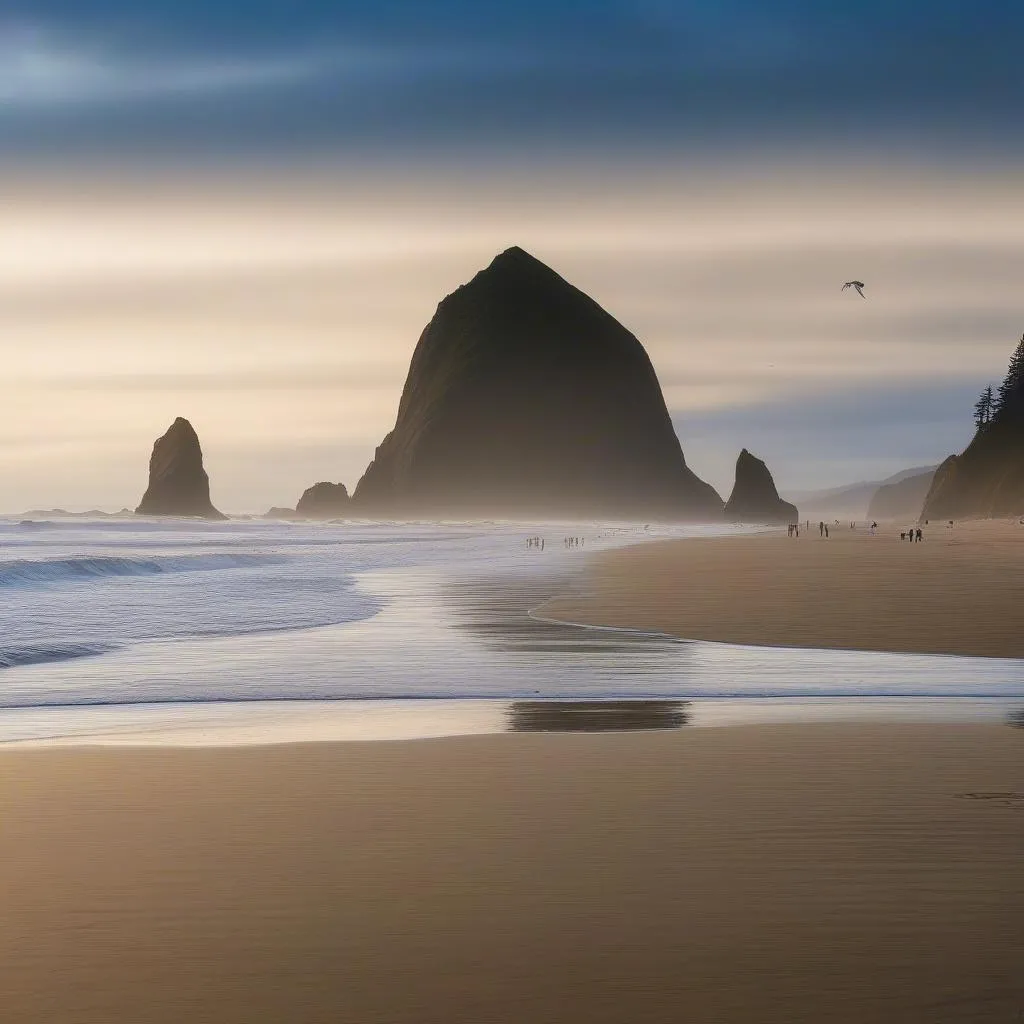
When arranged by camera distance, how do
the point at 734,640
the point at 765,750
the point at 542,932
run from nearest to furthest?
the point at 542,932
the point at 765,750
the point at 734,640

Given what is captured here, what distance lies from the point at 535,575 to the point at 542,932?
36365 millimetres

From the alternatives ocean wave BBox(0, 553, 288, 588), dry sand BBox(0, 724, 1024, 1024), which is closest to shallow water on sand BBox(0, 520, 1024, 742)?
dry sand BBox(0, 724, 1024, 1024)

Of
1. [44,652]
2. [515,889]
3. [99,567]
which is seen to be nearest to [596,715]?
[515,889]

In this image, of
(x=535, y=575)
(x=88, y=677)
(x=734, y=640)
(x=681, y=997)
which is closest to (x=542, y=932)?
(x=681, y=997)

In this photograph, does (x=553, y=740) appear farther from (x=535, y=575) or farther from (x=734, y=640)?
(x=535, y=575)

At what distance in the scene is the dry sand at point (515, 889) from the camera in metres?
5.10

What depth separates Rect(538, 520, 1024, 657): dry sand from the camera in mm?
21484

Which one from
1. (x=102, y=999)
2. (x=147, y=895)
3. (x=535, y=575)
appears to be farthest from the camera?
(x=535, y=575)

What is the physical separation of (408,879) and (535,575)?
35.5m

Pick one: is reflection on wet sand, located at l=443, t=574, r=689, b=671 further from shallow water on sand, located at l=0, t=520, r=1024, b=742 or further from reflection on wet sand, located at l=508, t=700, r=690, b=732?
reflection on wet sand, located at l=508, t=700, r=690, b=732

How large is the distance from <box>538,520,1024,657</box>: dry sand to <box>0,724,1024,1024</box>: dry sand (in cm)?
1148

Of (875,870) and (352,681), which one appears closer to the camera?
(875,870)

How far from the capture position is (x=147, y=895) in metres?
6.45

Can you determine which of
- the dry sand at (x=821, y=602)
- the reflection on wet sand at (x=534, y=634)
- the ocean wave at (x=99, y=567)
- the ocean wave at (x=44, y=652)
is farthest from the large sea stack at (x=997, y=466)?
the ocean wave at (x=44, y=652)
